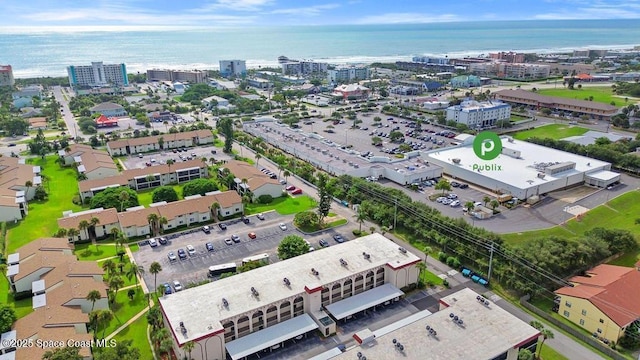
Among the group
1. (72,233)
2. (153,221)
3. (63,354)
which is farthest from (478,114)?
(63,354)

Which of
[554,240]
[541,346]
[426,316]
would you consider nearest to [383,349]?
[426,316]

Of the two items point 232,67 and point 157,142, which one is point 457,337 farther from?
point 232,67

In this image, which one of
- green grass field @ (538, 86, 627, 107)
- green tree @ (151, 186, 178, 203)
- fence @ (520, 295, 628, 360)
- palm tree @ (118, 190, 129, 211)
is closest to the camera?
fence @ (520, 295, 628, 360)

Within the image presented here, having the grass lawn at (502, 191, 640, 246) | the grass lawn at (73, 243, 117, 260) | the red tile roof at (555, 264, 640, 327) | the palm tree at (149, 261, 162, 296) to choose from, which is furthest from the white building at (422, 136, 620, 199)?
the grass lawn at (73, 243, 117, 260)

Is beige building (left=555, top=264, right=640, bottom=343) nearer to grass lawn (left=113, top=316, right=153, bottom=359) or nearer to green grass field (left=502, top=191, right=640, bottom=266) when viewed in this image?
green grass field (left=502, top=191, right=640, bottom=266)

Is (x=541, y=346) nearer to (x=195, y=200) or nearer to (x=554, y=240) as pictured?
(x=554, y=240)

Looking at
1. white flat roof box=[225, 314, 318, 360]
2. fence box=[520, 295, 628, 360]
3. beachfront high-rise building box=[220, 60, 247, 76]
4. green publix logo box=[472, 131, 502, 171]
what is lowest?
Result: fence box=[520, 295, 628, 360]
